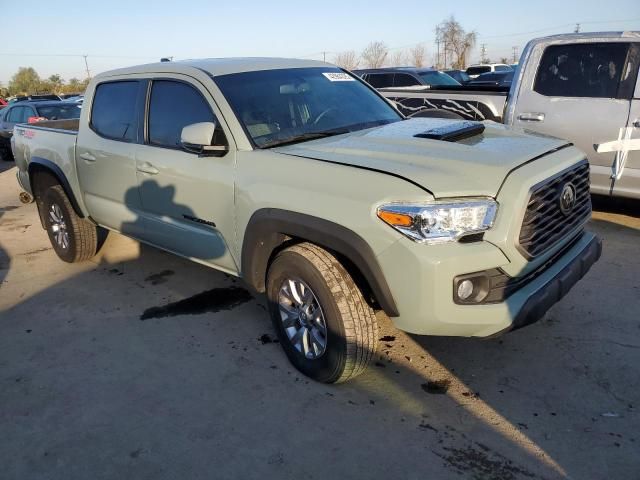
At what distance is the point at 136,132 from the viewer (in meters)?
4.15

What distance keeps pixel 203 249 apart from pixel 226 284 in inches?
41.3

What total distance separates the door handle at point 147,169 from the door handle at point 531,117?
398 cm

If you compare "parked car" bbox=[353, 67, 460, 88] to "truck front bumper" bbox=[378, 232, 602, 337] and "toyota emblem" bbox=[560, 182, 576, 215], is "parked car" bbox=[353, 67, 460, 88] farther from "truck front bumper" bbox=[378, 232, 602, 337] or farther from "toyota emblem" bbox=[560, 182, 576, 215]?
"truck front bumper" bbox=[378, 232, 602, 337]

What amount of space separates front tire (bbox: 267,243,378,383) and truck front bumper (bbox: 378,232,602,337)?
28 cm

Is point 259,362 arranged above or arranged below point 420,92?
below

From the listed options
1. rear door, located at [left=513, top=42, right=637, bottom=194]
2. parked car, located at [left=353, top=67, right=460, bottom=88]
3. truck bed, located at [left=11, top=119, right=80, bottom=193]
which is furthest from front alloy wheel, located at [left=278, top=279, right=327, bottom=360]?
parked car, located at [left=353, top=67, right=460, bottom=88]

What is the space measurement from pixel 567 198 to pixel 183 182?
241cm

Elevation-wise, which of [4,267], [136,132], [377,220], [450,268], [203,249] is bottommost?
[4,267]

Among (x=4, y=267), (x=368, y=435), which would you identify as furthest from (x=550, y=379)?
(x=4, y=267)

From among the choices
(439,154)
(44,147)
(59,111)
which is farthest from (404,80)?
(439,154)

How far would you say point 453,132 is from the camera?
10.4 ft

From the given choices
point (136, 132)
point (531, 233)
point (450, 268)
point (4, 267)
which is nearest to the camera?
point (450, 268)

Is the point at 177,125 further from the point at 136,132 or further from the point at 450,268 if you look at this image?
the point at 450,268

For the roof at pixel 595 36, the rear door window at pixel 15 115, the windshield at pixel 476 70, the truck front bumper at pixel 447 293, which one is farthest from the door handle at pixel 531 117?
the windshield at pixel 476 70
